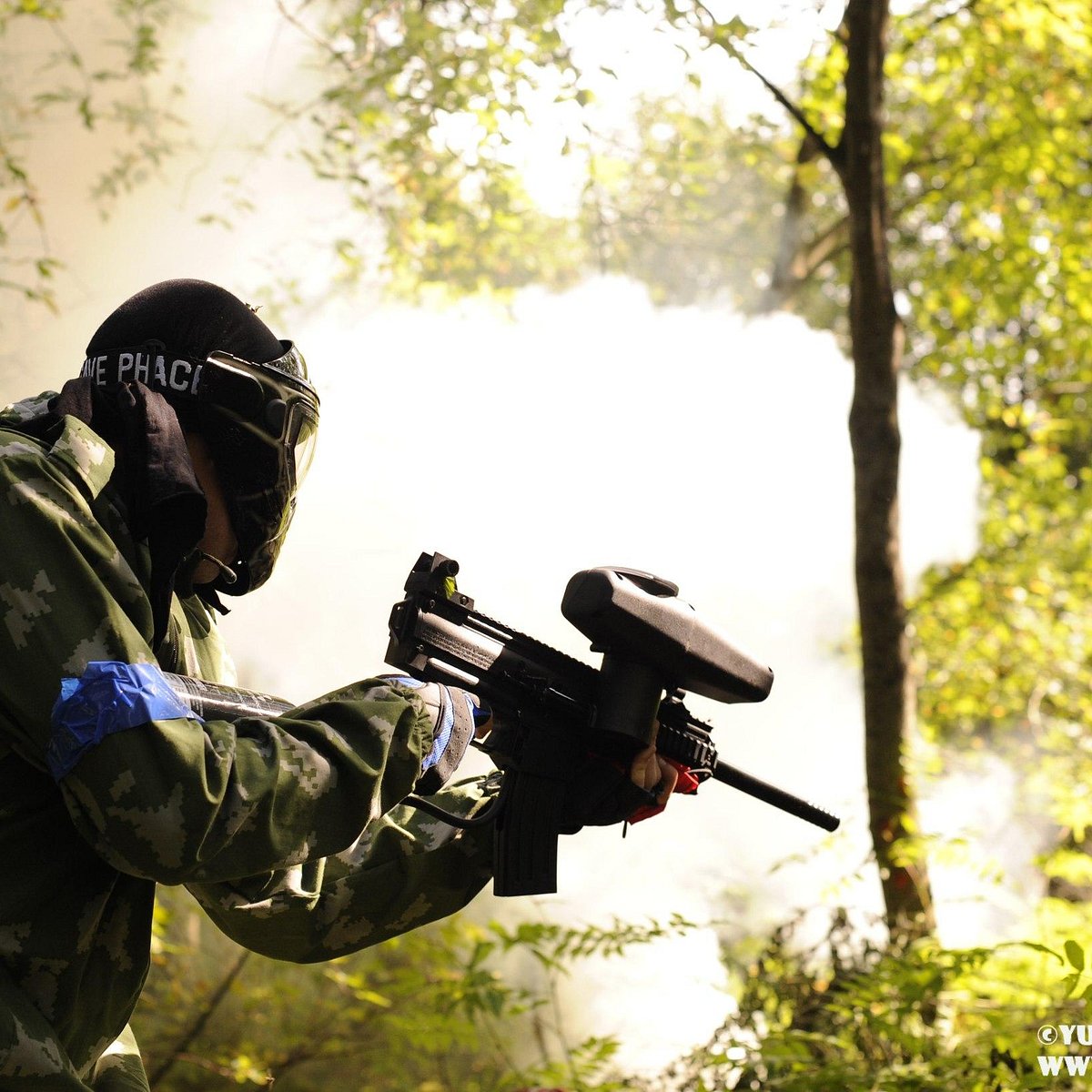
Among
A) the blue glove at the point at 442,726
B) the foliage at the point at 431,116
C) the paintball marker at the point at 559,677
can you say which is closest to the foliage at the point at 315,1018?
the paintball marker at the point at 559,677

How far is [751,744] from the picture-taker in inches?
252

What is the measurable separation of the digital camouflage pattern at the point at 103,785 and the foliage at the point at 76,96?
3.55 m

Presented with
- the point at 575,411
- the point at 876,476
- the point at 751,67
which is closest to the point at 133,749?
the point at 876,476

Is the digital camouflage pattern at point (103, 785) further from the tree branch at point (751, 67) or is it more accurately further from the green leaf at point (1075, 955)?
the tree branch at point (751, 67)

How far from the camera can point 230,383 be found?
179 centimetres

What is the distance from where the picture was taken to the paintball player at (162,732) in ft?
4.34

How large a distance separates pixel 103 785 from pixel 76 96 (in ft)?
15.0

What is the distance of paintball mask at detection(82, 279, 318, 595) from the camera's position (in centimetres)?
176

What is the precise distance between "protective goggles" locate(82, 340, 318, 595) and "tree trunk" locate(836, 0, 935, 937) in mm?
2492

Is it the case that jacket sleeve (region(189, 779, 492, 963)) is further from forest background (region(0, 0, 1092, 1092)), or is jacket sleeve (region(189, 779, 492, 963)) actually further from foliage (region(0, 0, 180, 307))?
foliage (region(0, 0, 180, 307))

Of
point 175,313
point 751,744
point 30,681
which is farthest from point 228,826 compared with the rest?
point 751,744

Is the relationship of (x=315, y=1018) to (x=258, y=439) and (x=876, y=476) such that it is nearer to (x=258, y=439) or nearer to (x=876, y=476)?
(x=876, y=476)

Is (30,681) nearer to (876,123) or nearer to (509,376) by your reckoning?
(876,123)

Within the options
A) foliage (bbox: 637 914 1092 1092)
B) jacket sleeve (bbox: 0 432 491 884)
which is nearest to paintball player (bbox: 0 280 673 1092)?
jacket sleeve (bbox: 0 432 491 884)
